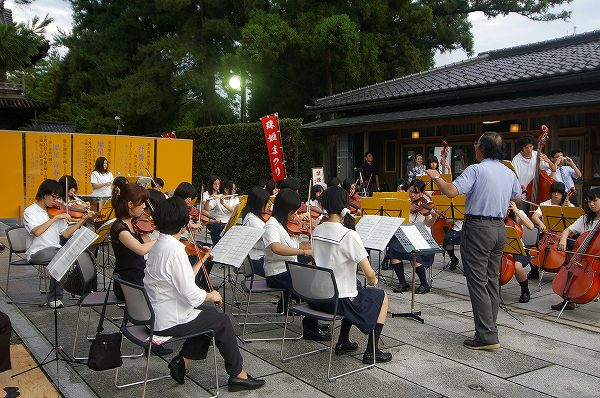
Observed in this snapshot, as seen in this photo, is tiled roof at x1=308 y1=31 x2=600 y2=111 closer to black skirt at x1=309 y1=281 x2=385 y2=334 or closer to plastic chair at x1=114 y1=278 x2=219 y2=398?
black skirt at x1=309 y1=281 x2=385 y2=334

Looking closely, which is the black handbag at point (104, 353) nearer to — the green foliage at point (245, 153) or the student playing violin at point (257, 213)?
the student playing violin at point (257, 213)

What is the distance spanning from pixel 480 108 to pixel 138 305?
9.90 meters

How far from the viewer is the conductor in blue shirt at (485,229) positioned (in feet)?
16.1

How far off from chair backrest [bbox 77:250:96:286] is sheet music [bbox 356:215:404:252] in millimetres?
2663

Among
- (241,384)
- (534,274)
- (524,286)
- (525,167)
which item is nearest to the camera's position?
(241,384)

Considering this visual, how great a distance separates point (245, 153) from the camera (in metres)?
19.0

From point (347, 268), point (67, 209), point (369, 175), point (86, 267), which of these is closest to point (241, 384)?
point (347, 268)

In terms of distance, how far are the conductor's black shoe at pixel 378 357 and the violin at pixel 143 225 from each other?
2391 mm

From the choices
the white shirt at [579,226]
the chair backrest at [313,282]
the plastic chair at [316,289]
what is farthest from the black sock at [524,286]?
the chair backrest at [313,282]

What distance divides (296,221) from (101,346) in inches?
123

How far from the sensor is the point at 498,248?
4.98m

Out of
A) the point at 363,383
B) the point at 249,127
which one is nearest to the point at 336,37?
the point at 249,127

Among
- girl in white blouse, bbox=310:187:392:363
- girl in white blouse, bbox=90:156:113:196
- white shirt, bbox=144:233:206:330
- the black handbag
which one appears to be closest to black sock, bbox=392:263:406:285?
girl in white blouse, bbox=310:187:392:363

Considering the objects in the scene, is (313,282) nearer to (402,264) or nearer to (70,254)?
(70,254)
